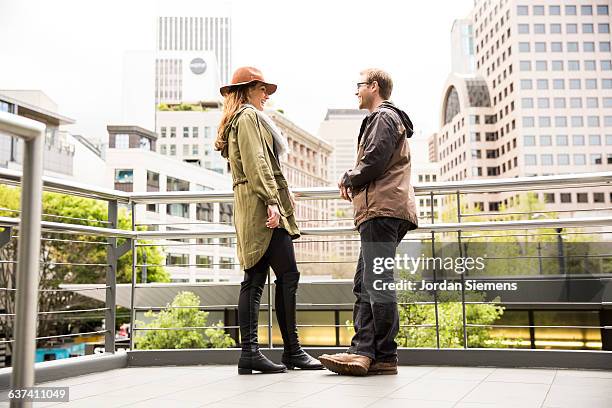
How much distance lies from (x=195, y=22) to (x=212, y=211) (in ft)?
341

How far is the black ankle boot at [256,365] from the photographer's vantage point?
2.76 meters

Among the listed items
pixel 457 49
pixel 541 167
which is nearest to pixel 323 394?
pixel 541 167

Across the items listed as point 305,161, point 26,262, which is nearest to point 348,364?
point 26,262

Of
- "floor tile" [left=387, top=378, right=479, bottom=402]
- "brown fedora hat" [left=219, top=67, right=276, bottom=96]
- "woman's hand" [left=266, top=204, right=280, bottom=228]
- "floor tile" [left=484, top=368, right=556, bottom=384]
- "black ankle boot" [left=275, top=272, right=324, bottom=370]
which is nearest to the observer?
"floor tile" [left=387, top=378, right=479, bottom=402]

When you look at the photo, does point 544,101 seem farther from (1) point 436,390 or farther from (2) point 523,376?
(1) point 436,390

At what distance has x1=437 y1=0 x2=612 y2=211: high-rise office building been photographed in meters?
67.1

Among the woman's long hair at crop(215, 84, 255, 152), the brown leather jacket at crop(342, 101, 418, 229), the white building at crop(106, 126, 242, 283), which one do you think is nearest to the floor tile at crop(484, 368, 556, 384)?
the brown leather jacket at crop(342, 101, 418, 229)

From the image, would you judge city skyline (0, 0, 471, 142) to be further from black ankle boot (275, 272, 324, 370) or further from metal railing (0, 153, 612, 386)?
black ankle boot (275, 272, 324, 370)

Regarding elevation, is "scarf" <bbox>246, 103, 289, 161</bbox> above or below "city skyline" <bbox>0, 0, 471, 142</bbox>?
below

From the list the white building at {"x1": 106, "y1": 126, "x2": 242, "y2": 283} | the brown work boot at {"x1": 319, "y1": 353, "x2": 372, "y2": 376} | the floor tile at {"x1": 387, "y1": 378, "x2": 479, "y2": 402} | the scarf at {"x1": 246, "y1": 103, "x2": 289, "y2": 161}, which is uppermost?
the white building at {"x1": 106, "y1": 126, "x2": 242, "y2": 283}

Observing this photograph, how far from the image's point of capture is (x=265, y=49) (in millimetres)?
129000

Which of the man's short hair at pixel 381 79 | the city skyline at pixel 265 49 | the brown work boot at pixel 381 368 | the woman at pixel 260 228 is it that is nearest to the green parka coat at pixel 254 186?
the woman at pixel 260 228

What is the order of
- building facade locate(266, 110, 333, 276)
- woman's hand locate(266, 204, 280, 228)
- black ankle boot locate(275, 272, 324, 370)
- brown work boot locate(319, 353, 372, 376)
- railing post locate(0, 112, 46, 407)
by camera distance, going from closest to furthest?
railing post locate(0, 112, 46, 407)
brown work boot locate(319, 353, 372, 376)
woman's hand locate(266, 204, 280, 228)
black ankle boot locate(275, 272, 324, 370)
building facade locate(266, 110, 333, 276)

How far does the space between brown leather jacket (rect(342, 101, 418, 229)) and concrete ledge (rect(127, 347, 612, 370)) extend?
0.75 meters
